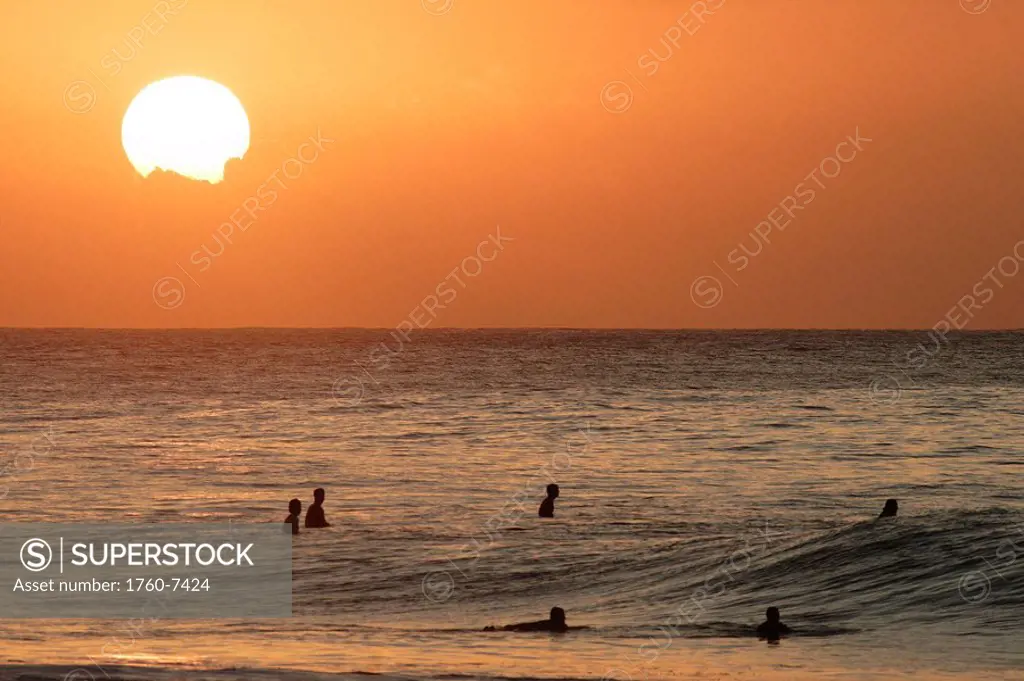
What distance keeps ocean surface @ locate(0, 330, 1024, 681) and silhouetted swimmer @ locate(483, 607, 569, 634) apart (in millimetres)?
465

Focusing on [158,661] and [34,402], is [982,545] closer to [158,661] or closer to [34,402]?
[158,661]

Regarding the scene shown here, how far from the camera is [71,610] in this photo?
2002cm

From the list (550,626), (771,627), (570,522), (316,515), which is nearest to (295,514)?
(316,515)

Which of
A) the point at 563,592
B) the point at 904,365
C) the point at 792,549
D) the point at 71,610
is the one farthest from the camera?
the point at 904,365

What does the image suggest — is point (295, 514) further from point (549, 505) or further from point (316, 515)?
point (549, 505)

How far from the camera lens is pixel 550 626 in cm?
1933

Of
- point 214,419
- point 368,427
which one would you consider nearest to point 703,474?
point 368,427

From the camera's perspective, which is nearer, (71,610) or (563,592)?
(71,610)

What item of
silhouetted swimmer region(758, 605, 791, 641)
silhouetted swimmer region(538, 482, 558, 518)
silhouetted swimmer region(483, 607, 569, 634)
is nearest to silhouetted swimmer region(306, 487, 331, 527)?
silhouetted swimmer region(538, 482, 558, 518)

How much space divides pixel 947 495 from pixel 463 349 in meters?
144

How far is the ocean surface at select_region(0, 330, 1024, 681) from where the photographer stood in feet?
56.4

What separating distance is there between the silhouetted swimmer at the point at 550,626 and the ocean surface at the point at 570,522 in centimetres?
46

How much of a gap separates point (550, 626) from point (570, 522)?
12418mm

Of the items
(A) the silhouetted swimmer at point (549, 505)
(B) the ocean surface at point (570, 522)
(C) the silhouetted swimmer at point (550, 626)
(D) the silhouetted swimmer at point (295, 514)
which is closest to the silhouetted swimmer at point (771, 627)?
(B) the ocean surface at point (570, 522)
